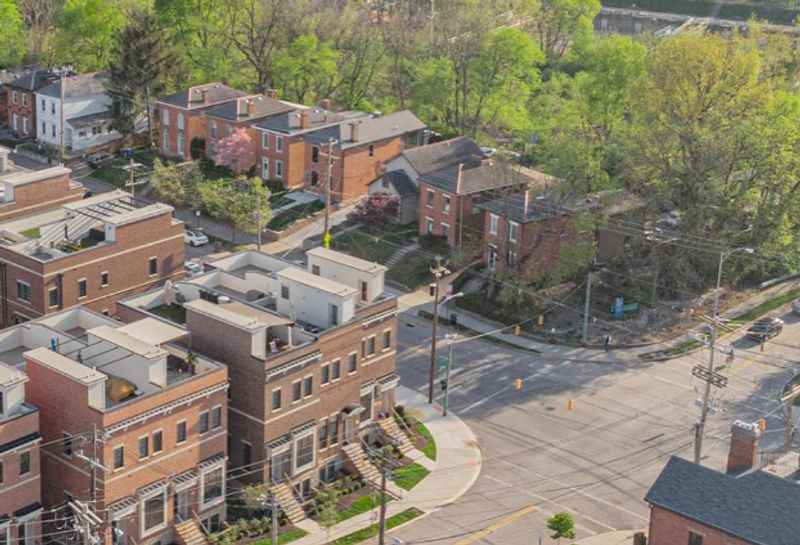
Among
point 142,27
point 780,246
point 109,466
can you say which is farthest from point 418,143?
point 109,466

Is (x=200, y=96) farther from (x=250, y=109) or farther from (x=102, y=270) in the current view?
(x=102, y=270)

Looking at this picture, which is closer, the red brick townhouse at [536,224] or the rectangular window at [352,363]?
the rectangular window at [352,363]

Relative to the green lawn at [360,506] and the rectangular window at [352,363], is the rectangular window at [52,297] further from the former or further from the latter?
the green lawn at [360,506]

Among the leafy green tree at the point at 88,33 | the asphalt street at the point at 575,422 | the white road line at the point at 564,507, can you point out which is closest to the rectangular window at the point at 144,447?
the asphalt street at the point at 575,422

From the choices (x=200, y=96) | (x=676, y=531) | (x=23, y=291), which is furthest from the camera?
(x=200, y=96)

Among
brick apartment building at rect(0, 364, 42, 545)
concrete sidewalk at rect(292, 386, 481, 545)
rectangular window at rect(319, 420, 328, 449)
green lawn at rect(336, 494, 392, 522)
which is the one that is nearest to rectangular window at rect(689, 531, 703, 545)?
concrete sidewalk at rect(292, 386, 481, 545)

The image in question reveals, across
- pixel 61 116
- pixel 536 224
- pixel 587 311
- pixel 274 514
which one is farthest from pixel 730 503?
Result: pixel 61 116

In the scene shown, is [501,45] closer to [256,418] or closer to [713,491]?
[256,418]
